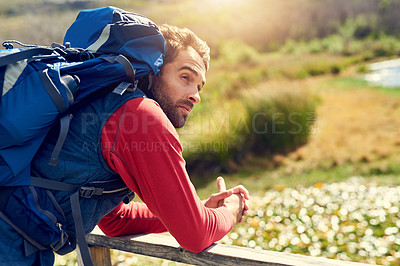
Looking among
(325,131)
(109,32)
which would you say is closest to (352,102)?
(325,131)

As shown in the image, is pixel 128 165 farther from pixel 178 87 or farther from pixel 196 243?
pixel 178 87

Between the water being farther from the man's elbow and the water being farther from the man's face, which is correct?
the man's elbow

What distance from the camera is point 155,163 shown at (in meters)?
1.26

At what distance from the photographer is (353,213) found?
5.07 meters

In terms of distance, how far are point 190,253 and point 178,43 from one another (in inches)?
37.9

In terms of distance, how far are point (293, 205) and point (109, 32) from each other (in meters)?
4.76

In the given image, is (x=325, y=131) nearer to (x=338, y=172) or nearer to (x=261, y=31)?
(x=338, y=172)

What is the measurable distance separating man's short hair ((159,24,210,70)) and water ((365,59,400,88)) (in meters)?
13.9

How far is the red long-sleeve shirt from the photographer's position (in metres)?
1.25

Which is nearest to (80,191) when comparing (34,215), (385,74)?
(34,215)

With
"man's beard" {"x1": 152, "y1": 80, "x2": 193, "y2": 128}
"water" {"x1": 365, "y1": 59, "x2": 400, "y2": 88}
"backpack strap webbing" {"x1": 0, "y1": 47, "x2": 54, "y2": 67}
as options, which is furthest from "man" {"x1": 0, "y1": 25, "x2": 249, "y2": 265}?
"water" {"x1": 365, "y1": 59, "x2": 400, "y2": 88}

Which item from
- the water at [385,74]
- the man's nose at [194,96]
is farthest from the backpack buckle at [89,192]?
the water at [385,74]

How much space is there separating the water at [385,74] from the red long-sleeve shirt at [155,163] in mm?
14509

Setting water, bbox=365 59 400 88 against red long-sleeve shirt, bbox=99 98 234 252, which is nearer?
red long-sleeve shirt, bbox=99 98 234 252
